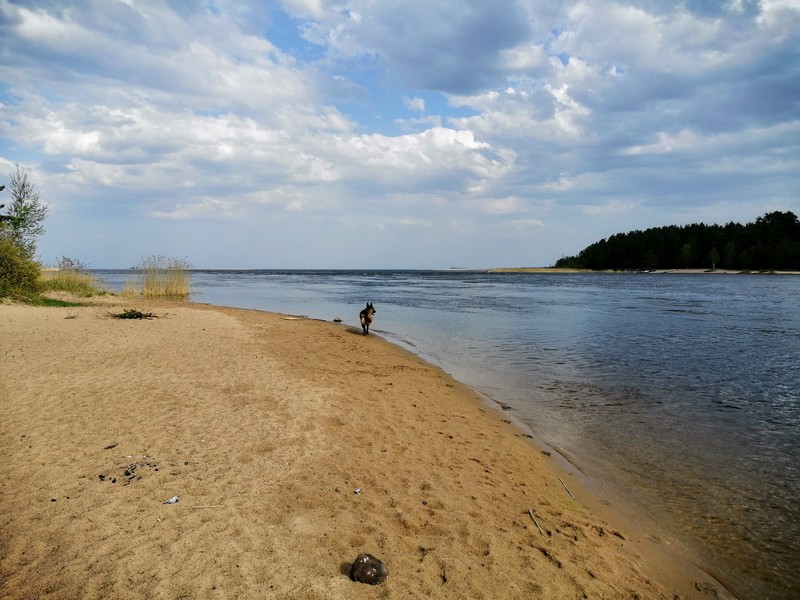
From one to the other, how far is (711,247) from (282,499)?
5724 inches

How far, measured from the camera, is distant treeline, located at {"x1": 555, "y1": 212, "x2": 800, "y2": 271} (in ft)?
350

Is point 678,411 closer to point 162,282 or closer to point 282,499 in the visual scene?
point 282,499

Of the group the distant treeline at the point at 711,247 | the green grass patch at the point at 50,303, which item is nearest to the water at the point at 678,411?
the green grass patch at the point at 50,303

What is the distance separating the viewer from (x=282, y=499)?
4871 millimetres

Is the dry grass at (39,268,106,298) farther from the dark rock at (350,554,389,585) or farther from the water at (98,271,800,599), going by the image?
the dark rock at (350,554,389,585)

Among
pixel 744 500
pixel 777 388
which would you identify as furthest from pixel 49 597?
pixel 777 388

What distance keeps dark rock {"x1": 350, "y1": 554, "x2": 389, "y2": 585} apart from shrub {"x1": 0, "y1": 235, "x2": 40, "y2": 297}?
27.0 meters

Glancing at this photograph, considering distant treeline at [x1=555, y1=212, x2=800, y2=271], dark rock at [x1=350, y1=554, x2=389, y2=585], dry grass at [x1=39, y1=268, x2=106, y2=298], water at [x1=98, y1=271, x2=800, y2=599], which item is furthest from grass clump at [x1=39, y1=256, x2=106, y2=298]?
distant treeline at [x1=555, y1=212, x2=800, y2=271]

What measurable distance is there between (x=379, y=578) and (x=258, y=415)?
4683 millimetres

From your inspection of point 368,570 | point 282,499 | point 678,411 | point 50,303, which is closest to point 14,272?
point 50,303

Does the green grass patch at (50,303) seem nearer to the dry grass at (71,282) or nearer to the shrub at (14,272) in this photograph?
the shrub at (14,272)

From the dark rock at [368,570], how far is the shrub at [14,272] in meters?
27.0

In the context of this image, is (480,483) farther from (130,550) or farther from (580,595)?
(130,550)

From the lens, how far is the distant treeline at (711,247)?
107 meters
